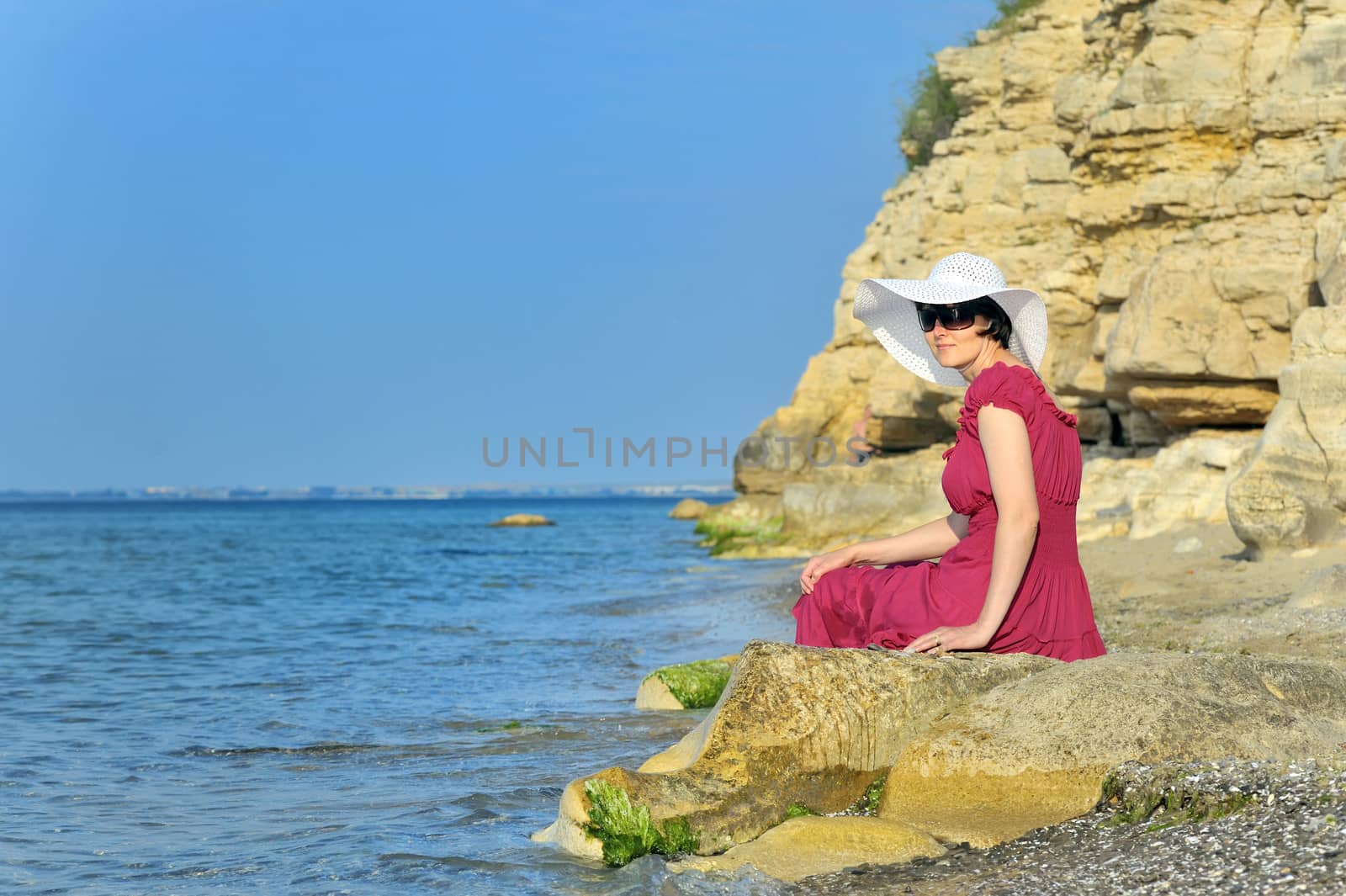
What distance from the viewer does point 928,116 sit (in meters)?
35.4

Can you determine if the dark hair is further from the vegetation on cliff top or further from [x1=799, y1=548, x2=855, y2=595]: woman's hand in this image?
the vegetation on cliff top

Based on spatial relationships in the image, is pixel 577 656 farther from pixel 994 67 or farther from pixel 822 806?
pixel 994 67

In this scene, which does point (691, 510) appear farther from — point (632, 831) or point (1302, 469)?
point (632, 831)

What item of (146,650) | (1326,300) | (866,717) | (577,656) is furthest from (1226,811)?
(146,650)

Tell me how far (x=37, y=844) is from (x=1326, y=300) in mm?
12896

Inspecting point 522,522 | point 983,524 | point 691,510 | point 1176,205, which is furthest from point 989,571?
point 522,522

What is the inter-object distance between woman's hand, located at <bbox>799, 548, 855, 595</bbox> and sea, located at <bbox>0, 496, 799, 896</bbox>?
4.27 ft

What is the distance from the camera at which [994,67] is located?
2798 cm

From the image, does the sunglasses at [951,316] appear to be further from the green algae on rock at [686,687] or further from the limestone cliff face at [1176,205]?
the limestone cliff face at [1176,205]

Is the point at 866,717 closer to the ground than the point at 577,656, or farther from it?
farther from it

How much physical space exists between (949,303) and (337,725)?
5979mm

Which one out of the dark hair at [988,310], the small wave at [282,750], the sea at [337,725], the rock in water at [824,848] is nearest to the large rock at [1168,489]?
the sea at [337,725]

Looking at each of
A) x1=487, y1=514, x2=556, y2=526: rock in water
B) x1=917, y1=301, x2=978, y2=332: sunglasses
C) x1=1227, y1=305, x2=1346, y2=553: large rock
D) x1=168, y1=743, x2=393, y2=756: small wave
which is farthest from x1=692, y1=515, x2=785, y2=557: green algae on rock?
x1=487, y1=514, x2=556, y2=526: rock in water

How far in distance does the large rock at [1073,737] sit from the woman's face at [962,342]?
1.16 meters
